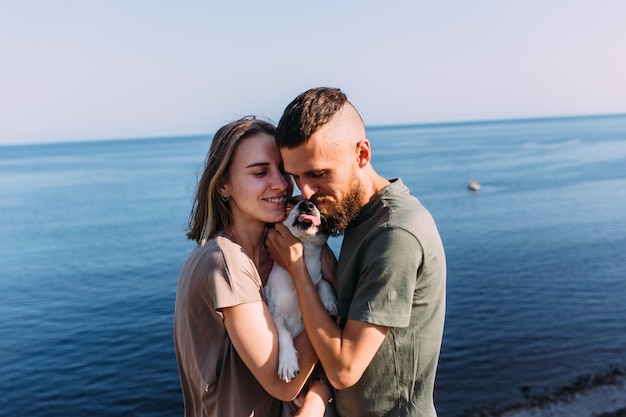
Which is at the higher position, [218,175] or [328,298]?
[218,175]

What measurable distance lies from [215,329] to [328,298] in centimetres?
84

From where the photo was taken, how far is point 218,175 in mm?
3906

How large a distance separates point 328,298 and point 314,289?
315 millimetres

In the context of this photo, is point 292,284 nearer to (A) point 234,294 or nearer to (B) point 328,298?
(B) point 328,298

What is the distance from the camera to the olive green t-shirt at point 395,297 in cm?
334

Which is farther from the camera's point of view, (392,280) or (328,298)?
(328,298)

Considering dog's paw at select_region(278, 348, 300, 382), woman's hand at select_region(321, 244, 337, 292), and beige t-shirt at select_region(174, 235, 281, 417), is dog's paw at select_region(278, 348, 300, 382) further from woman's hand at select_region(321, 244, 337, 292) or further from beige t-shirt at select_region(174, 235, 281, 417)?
woman's hand at select_region(321, 244, 337, 292)

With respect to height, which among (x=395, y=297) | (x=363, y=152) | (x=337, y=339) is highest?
(x=363, y=152)

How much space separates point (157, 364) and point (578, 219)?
3410 cm

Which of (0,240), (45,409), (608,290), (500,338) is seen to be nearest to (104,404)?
(45,409)

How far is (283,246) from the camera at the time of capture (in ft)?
12.9

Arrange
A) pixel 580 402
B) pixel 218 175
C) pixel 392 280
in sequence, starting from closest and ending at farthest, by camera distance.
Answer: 1. pixel 392 280
2. pixel 218 175
3. pixel 580 402

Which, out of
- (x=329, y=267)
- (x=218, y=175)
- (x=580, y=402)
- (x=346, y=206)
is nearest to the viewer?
(x=346, y=206)

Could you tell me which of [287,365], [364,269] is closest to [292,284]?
[287,365]
